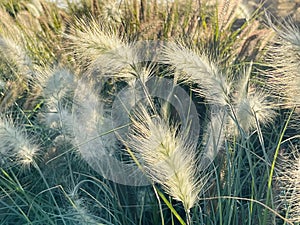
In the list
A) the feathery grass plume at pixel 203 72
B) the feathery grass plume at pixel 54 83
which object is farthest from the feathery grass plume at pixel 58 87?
the feathery grass plume at pixel 203 72

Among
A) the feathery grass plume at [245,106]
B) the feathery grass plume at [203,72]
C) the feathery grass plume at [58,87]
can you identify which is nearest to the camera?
the feathery grass plume at [203,72]

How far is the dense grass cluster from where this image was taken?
62.2 inches

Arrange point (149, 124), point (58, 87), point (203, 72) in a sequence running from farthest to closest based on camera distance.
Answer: point (58, 87), point (203, 72), point (149, 124)

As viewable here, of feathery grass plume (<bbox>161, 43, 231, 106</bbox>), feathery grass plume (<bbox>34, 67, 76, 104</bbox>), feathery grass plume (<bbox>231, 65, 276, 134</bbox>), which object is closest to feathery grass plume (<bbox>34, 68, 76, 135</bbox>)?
feathery grass plume (<bbox>34, 67, 76, 104</bbox>)

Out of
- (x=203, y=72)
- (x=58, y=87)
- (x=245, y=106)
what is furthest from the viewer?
(x=58, y=87)

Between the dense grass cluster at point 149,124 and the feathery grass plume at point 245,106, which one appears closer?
the dense grass cluster at point 149,124

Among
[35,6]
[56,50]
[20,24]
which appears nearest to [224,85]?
[56,50]

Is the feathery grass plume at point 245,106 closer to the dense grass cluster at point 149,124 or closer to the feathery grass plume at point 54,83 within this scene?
the dense grass cluster at point 149,124

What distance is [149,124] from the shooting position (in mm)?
1389

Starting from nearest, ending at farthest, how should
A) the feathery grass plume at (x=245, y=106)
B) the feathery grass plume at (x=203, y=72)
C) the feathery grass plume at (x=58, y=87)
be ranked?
the feathery grass plume at (x=203, y=72) → the feathery grass plume at (x=245, y=106) → the feathery grass plume at (x=58, y=87)

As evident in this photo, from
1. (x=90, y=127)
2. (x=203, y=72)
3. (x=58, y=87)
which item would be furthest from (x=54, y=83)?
(x=203, y=72)

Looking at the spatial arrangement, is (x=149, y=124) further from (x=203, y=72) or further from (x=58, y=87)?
(x=58, y=87)

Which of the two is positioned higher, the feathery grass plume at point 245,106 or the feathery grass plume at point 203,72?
the feathery grass plume at point 203,72

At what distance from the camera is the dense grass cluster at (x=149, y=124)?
158 cm
